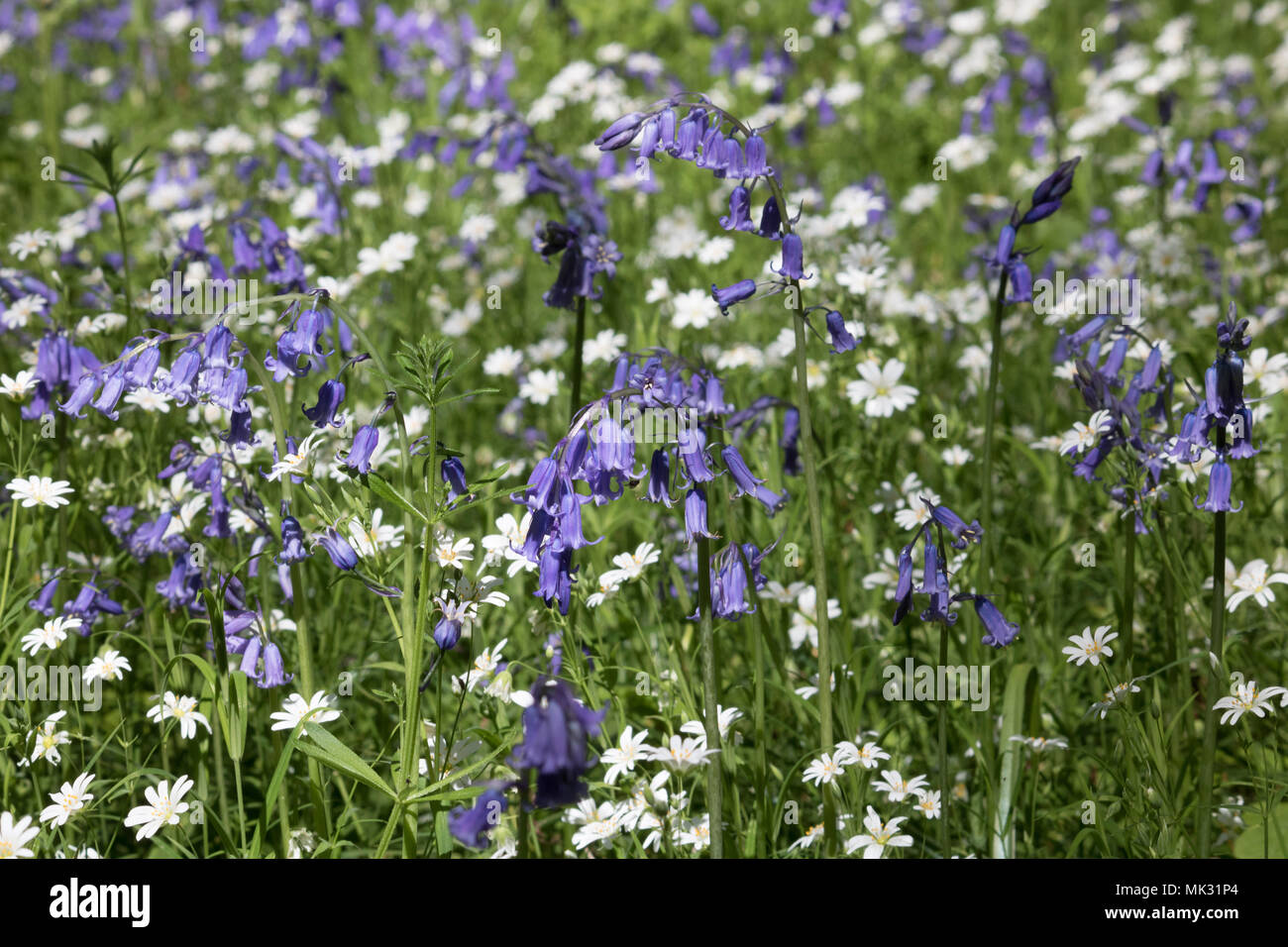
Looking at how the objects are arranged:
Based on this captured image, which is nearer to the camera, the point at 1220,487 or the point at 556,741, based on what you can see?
the point at 556,741

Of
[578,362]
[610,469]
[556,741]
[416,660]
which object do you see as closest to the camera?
[556,741]

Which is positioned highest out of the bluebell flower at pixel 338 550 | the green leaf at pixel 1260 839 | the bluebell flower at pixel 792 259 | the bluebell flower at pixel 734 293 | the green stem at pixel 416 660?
the bluebell flower at pixel 792 259

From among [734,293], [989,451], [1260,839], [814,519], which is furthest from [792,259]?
[1260,839]

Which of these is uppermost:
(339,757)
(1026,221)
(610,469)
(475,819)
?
(1026,221)

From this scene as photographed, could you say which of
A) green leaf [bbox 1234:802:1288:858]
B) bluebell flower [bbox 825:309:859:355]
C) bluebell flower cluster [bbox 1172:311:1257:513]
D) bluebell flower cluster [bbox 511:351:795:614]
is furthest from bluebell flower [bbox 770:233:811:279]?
green leaf [bbox 1234:802:1288:858]

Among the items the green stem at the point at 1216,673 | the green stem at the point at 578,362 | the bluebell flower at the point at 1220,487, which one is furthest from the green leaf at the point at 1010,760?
the green stem at the point at 578,362

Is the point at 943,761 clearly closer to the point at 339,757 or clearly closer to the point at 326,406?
the point at 339,757

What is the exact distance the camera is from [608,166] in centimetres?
727

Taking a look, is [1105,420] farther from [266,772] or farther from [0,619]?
[0,619]

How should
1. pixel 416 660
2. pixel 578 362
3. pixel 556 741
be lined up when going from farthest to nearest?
pixel 578 362, pixel 416 660, pixel 556 741

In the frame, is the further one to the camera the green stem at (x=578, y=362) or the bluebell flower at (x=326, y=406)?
the green stem at (x=578, y=362)

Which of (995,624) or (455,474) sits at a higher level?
(455,474)

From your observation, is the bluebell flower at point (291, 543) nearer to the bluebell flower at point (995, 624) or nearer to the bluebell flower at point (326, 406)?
the bluebell flower at point (326, 406)
